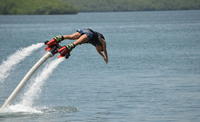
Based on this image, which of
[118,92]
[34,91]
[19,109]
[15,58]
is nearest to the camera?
[15,58]

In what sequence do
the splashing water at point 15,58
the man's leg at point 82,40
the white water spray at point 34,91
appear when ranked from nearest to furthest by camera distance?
the man's leg at point 82,40, the splashing water at point 15,58, the white water spray at point 34,91

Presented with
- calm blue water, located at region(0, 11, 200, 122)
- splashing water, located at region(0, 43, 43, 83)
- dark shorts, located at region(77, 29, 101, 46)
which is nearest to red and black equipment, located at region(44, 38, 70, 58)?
dark shorts, located at region(77, 29, 101, 46)

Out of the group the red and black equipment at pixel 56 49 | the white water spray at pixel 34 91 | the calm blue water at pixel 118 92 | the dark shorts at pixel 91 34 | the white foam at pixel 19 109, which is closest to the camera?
the red and black equipment at pixel 56 49

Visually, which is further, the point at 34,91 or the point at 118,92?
the point at 118,92

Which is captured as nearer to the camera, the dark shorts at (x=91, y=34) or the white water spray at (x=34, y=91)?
the dark shorts at (x=91, y=34)

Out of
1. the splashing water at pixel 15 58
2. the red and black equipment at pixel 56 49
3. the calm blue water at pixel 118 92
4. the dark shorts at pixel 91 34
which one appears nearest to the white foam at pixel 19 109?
the calm blue water at pixel 118 92

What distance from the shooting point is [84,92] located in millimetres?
42688

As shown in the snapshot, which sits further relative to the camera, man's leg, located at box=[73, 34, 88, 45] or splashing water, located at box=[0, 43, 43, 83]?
splashing water, located at box=[0, 43, 43, 83]

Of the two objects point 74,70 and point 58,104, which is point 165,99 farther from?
point 74,70

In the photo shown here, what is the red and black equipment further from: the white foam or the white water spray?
the white foam

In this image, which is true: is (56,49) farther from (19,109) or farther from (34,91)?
(34,91)

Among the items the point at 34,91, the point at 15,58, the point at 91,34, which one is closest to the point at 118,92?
the point at 34,91

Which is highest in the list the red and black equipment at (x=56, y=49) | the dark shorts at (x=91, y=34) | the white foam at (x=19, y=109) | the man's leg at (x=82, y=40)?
the dark shorts at (x=91, y=34)

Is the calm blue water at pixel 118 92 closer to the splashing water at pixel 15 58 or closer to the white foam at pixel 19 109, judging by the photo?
the white foam at pixel 19 109
